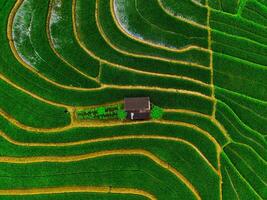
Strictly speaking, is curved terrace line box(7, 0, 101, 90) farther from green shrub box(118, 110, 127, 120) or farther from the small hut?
the small hut

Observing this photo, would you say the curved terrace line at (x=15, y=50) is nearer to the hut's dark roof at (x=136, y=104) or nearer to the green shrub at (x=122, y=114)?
the green shrub at (x=122, y=114)

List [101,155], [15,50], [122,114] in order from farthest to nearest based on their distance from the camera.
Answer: [15,50] → [101,155] → [122,114]

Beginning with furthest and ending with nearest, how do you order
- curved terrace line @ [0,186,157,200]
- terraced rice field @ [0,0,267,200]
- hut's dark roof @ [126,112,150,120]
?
terraced rice field @ [0,0,267,200]
curved terrace line @ [0,186,157,200]
hut's dark roof @ [126,112,150,120]

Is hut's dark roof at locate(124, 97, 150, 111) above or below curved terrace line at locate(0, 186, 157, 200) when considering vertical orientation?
above

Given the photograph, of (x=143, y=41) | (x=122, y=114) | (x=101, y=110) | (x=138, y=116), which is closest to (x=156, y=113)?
(x=138, y=116)

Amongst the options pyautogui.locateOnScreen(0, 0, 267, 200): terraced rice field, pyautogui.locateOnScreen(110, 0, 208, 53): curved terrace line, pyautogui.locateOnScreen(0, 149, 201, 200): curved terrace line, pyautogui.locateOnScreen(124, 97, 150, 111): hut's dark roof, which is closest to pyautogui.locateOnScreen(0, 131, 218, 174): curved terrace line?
pyautogui.locateOnScreen(0, 0, 267, 200): terraced rice field

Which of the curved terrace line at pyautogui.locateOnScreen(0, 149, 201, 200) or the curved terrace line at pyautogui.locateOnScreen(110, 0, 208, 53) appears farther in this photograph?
the curved terrace line at pyautogui.locateOnScreen(110, 0, 208, 53)

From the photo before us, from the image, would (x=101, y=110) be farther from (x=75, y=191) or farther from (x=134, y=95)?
(x=75, y=191)

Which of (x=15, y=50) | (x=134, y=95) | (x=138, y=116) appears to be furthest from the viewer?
(x=15, y=50)
